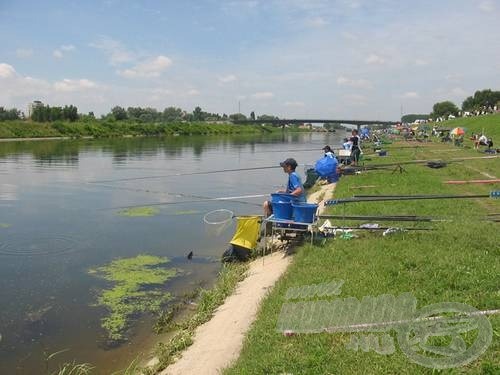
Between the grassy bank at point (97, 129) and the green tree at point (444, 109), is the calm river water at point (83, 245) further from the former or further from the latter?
the green tree at point (444, 109)

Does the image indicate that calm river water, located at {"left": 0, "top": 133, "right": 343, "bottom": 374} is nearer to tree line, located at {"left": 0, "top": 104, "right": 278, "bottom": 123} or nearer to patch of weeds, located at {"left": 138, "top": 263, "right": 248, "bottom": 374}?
patch of weeds, located at {"left": 138, "top": 263, "right": 248, "bottom": 374}

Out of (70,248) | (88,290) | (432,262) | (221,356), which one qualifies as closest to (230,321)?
(221,356)

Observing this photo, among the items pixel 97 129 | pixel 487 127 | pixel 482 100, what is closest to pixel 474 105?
pixel 482 100

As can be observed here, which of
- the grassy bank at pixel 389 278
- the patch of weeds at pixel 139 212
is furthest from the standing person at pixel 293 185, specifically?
the patch of weeds at pixel 139 212

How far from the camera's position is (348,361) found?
4.66 meters

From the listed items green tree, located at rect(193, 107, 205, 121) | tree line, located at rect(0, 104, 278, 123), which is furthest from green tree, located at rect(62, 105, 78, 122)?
green tree, located at rect(193, 107, 205, 121)

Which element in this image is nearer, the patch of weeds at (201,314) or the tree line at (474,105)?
the patch of weeds at (201,314)

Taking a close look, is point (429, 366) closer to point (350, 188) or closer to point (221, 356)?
point (221, 356)

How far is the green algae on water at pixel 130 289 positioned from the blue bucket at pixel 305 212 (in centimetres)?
299

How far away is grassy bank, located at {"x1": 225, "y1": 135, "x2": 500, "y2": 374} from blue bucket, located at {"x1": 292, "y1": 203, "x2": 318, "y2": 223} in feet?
1.87

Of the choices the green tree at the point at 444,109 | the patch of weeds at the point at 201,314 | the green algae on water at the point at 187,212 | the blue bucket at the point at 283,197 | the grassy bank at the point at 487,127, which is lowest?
the patch of weeds at the point at 201,314

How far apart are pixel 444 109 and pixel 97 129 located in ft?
281

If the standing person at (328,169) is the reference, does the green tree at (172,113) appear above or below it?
above

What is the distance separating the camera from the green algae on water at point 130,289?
8.38m
